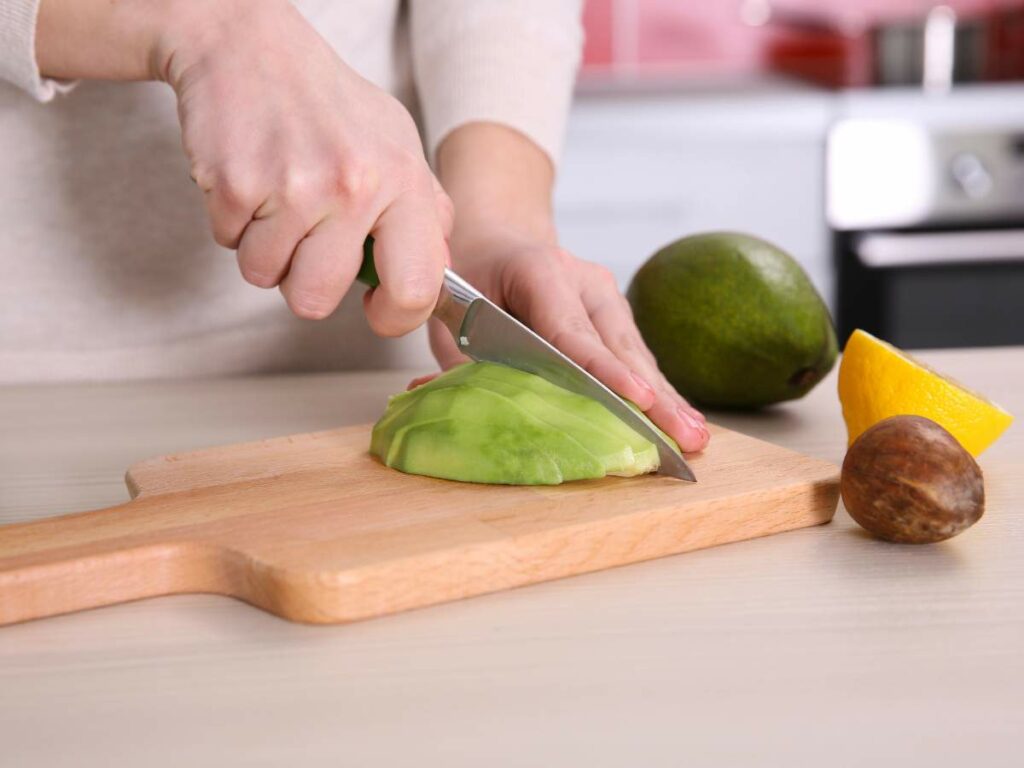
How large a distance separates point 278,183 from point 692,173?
2.03 metres

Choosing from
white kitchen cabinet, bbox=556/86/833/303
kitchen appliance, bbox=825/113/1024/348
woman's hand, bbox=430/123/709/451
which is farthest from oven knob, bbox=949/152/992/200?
woman's hand, bbox=430/123/709/451

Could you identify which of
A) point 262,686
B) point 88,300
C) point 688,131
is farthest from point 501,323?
point 688,131

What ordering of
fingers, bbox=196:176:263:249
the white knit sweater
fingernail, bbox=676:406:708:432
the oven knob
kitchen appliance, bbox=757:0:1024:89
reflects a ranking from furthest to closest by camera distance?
kitchen appliance, bbox=757:0:1024:89
the oven knob
the white knit sweater
fingernail, bbox=676:406:708:432
fingers, bbox=196:176:263:249

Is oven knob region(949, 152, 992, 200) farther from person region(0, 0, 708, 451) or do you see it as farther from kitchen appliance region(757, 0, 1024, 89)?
person region(0, 0, 708, 451)

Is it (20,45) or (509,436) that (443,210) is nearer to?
(509,436)

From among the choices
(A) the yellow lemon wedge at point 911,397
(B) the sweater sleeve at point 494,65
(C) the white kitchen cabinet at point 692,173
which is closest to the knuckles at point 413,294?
(A) the yellow lemon wedge at point 911,397

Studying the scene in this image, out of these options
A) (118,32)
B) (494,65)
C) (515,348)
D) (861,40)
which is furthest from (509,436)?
(861,40)

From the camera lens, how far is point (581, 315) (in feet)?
3.72

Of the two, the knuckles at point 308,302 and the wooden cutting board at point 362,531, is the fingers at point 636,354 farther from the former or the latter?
the knuckles at point 308,302

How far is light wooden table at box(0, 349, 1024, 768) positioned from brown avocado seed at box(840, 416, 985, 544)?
0.03 m

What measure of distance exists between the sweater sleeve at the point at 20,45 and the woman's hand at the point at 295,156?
0.36 ft

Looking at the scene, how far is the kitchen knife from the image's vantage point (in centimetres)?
96

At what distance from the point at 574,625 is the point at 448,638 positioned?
74 mm

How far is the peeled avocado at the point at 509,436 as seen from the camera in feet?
2.99
